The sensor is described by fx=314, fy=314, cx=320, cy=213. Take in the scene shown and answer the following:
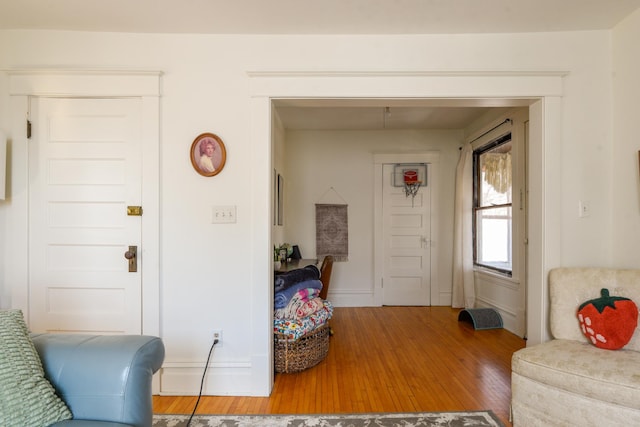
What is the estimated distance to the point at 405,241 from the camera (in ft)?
14.7

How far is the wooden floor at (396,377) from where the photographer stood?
2.06 m

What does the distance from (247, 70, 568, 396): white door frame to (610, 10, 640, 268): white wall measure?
1.18 feet

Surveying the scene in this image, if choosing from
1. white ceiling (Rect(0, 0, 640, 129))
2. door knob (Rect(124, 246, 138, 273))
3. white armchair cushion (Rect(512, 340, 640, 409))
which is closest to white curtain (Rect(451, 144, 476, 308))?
white ceiling (Rect(0, 0, 640, 129))

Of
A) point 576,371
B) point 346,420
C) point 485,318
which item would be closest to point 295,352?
point 346,420

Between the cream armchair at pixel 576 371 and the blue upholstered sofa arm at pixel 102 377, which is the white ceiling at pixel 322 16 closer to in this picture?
the cream armchair at pixel 576 371

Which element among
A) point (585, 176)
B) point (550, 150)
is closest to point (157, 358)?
point (550, 150)

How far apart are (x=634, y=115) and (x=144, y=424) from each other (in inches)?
125

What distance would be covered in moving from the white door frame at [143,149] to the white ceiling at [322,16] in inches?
12.8

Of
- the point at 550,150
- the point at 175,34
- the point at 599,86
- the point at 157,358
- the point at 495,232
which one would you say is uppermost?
the point at 175,34

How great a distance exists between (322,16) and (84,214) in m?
2.10

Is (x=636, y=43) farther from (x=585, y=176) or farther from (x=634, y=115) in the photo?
(x=585, y=176)

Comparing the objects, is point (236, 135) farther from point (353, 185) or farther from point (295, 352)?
point (353, 185)

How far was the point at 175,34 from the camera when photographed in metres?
2.21

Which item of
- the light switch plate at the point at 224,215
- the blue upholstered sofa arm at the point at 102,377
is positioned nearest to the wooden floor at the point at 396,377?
the blue upholstered sofa arm at the point at 102,377
